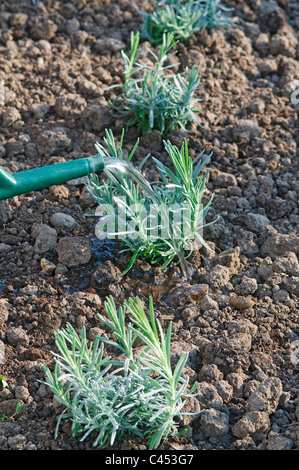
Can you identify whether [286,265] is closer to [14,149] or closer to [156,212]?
[156,212]

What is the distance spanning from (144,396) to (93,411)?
0.55ft

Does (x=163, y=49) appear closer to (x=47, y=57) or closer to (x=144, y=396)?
(x=47, y=57)

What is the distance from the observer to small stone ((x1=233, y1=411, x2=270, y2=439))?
2.14 meters

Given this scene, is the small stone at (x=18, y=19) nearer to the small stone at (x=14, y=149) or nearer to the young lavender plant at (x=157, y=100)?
the young lavender plant at (x=157, y=100)

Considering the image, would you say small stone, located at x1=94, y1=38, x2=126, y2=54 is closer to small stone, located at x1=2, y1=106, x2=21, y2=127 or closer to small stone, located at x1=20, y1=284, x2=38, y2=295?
small stone, located at x1=2, y1=106, x2=21, y2=127

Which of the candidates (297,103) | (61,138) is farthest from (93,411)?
(297,103)

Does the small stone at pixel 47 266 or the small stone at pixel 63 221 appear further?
the small stone at pixel 63 221

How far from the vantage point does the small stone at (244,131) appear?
3.22 m

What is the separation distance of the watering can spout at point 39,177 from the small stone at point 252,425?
1.02 metres

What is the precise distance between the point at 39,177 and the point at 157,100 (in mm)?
931

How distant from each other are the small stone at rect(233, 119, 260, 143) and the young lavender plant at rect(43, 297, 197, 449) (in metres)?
1.39

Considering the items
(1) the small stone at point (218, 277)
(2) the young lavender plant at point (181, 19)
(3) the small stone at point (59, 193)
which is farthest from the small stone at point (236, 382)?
(2) the young lavender plant at point (181, 19)

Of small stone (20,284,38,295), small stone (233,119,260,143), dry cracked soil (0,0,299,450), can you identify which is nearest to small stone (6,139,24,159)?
dry cracked soil (0,0,299,450)

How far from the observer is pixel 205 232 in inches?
111
